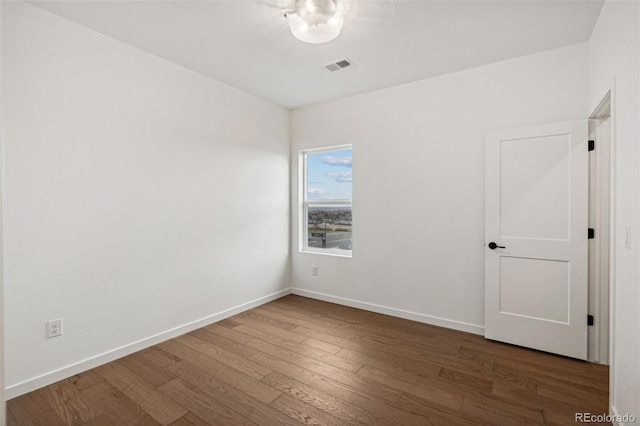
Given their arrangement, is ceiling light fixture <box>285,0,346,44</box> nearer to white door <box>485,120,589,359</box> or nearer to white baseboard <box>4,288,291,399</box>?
white door <box>485,120,589,359</box>

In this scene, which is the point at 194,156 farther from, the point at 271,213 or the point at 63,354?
the point at 63,354

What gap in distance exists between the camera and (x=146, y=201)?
9.45ft

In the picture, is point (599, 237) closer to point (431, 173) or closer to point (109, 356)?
point (431, 173)

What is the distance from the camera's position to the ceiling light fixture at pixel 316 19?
202 centimetres

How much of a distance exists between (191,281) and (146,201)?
3.15 feet

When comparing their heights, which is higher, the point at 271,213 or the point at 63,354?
the point at 271,213

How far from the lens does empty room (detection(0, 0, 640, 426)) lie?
6.77ft

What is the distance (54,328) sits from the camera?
2.33m

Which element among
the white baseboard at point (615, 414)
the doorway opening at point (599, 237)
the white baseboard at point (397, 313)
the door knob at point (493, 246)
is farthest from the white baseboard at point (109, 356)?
the doorway opening at point (599, 237)

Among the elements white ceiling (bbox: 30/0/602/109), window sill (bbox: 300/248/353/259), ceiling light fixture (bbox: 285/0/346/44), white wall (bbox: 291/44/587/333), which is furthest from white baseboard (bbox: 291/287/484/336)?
ceiling light fixture (bbox: 285/0/346/44)

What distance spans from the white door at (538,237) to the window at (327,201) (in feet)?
5.72

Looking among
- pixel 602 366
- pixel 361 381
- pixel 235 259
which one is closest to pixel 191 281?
pixel 235 259

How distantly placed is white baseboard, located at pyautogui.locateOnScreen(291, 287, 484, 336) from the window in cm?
61

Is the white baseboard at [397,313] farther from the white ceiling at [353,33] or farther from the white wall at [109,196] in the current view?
the white ceiling at [353,33]
